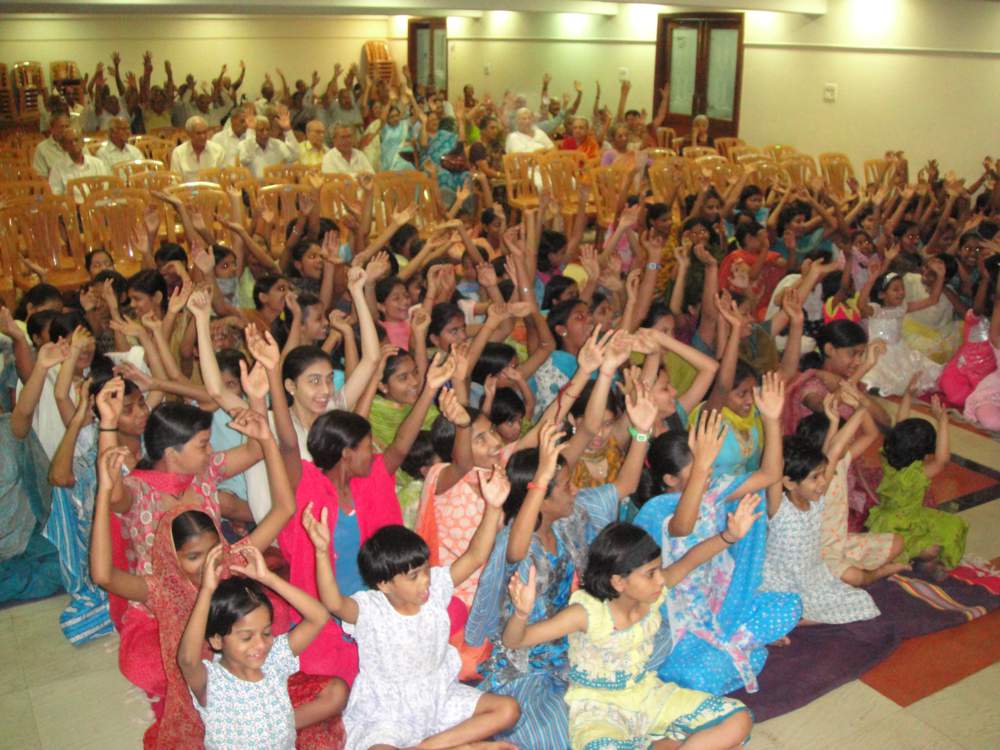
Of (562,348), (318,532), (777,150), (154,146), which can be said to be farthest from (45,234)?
(777,150)

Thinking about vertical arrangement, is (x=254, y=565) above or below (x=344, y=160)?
below

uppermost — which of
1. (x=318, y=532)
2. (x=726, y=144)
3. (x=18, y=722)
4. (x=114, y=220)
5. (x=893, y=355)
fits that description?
(x=726, y=144)

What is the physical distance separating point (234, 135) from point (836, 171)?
5.07 m

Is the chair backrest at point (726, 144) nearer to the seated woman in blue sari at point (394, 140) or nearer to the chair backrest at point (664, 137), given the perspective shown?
the chair backrest at point (664, 137)

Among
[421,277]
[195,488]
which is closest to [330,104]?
[421,277]

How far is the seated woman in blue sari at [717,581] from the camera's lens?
9.28 ft

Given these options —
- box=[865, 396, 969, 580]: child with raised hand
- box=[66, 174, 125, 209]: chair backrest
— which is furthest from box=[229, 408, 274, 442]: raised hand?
box=[66, 174, 125, 209]: chair backrest

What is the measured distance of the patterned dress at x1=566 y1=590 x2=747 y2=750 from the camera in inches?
98.3

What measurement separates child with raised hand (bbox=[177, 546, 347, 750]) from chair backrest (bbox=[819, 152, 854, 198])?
7008 millimetres

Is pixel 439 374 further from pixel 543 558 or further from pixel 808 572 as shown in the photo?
pixel 808 572

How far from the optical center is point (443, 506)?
291 cm

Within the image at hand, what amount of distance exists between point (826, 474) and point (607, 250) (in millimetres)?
2009

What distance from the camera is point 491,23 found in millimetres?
13820

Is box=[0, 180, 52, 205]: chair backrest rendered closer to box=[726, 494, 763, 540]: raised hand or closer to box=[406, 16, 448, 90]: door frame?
box=[726, 494, 763, 540]: raised hand
